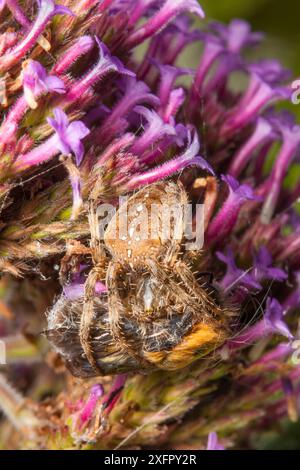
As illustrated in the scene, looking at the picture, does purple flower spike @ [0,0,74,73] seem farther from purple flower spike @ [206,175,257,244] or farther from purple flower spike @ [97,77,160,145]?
purple flower spike @ [206,175,257,244]

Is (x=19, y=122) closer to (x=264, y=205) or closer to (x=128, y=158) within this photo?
(x=128, y=158)

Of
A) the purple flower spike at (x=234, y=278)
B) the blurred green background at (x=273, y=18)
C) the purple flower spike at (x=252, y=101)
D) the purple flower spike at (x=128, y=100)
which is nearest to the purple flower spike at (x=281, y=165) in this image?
the purple flower spike at (x=252, y=101)

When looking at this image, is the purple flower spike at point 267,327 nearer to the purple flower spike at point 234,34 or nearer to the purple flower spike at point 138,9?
the purple flower spike at point 138,9

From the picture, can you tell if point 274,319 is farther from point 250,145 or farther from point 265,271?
point 250,145

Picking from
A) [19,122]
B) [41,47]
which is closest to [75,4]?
[41,47]

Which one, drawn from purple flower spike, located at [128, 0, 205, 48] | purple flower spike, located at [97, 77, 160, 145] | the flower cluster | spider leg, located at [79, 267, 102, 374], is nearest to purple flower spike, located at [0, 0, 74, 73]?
the flower cluster

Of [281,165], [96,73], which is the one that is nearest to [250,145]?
[281,165]
